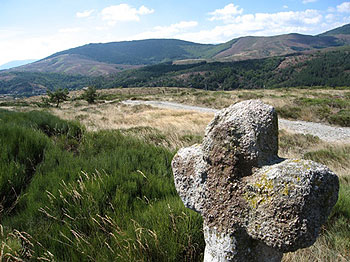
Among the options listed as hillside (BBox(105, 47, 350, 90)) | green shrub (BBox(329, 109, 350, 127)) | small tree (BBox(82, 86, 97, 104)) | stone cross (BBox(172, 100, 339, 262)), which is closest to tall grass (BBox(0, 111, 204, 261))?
stone cross (BBox(172, 100, 339, 262))

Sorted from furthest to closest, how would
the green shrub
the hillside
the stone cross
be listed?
the hillside < the green shrub < the stone cross

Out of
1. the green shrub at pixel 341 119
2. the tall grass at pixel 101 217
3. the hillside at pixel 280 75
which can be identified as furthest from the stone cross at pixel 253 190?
the hillside at pixel 280 75

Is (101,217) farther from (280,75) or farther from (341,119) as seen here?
(280,75)

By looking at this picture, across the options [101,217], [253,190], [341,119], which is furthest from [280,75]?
[101,217]

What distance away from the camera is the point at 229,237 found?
4.69 feet

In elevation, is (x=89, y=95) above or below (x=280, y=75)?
above

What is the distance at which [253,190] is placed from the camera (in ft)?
4.47

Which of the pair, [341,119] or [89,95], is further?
[89,95]

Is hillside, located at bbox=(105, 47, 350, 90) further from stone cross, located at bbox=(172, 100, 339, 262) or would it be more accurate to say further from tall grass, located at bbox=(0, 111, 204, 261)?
stone cross, located at bbox=(172, 100, 339, 262)

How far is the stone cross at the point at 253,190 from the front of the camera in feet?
3.84

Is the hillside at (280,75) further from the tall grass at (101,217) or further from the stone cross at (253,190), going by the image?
the stone cross at (253,190)

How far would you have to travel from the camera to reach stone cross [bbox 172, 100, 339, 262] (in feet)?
3.84

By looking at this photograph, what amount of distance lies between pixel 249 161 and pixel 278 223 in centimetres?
38

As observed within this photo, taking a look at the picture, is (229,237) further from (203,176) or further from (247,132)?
(247,132)
